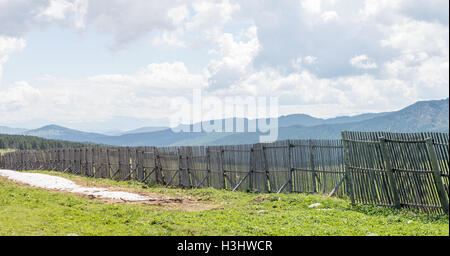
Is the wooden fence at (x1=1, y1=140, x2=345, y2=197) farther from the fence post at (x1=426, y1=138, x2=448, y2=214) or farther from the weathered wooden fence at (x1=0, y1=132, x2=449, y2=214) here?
the fence post at (x1=426, y1=138, x2=448, y2=214)

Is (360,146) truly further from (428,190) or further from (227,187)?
(227,187)

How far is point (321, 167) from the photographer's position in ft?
51.0

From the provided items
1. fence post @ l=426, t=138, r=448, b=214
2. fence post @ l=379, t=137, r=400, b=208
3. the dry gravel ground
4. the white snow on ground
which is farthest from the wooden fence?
fence post @ l=426, t=138, r=448, b=214

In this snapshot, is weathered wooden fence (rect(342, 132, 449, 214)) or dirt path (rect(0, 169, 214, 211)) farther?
dirt path (rect(0, 169, 214, 211))

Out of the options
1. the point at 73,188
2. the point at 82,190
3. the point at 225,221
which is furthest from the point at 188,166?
the point at 225,221

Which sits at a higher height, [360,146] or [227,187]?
[360,146]

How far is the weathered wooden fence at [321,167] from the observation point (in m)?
10.7

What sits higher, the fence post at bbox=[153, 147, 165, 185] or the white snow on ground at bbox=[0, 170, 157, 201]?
the fence post at bbox=[153, 147, 165, 185]

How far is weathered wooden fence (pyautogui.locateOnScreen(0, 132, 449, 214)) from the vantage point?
422 inches

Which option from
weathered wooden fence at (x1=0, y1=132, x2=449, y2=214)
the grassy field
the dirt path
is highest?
weathered wooden fence at (x1=0, y1=132, x2=449, y2=214)

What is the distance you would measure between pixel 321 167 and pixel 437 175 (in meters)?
5.45
